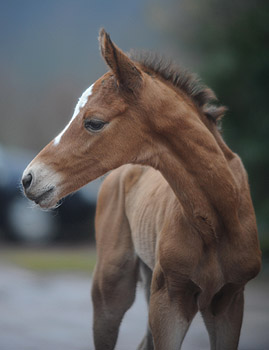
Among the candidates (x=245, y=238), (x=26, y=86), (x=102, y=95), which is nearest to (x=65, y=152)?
(x=102, y=95)

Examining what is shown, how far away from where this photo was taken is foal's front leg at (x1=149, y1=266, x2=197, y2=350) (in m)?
3.03

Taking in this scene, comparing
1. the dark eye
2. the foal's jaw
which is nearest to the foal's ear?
the dark eye

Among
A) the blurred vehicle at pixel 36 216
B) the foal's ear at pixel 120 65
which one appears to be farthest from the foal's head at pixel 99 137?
the blurred vehicle at pixel 36 216

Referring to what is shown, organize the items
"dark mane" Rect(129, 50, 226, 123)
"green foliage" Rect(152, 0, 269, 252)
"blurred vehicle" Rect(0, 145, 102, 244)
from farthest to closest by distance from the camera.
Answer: "blurred vehicle" Rect(0, 145, 102, 244), "green foliage" Rect(152, 0, 269, 252), "dark mane" Rect(129, 50, 226, 123)

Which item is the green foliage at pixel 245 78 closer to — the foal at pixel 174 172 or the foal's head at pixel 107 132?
the foal at pixel 174 172

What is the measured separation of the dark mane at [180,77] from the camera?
3.09m

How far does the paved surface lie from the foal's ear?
2.86 m

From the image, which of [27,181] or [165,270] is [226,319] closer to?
[165,270]

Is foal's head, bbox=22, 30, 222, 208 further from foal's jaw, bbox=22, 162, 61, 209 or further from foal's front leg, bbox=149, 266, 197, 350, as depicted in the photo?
foal's front leg, bbox=149, 266, 197, 350

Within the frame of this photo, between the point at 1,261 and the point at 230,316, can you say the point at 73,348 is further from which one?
the point at 1,261

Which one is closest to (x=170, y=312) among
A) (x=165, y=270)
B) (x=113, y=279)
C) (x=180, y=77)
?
(x=165, y=270)

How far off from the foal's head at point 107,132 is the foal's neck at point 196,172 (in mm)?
55

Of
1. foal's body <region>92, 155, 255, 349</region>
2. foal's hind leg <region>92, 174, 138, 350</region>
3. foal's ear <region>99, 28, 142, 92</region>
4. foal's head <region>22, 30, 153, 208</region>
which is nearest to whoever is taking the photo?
foal's ear <region>99, 28, 142, 92</region>

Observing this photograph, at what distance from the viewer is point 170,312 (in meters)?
3.04
